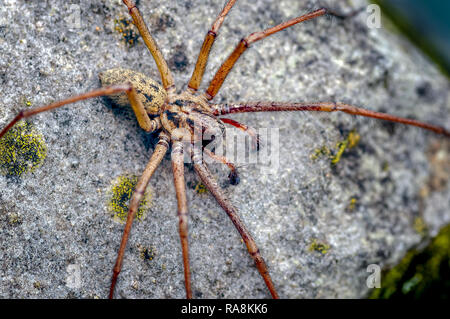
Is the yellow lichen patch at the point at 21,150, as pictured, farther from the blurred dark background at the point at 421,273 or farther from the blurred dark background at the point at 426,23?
the blurred dark background at the point at 426,23

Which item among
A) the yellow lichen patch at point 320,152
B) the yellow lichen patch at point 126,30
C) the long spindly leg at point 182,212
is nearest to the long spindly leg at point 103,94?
the long spindly leg at point 182,212

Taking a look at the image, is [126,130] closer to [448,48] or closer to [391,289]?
[391,289]

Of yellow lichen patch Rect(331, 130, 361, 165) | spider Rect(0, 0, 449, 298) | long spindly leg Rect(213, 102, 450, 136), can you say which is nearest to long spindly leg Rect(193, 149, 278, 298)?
spider Rect(0, 0, 449, 298)

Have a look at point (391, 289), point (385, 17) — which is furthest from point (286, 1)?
point (391, 289)

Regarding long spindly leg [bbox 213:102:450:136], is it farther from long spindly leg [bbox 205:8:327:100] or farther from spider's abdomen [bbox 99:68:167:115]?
spider's abdomen [bbox 99:68:167:115]

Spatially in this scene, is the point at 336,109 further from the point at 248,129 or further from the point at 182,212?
the point at 182,212
